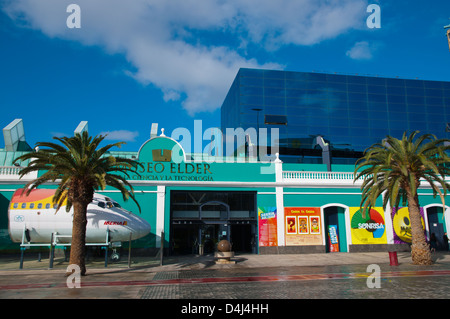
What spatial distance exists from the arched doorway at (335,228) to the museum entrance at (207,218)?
22.9ft

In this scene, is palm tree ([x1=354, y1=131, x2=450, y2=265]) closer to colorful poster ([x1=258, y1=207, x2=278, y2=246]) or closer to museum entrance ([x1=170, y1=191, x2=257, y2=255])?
colorful poster ([x1=258, y1=207, x2=278, y2=246])

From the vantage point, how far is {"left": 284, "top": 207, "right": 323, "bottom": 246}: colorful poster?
1211 inches

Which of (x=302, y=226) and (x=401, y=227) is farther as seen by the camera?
(x=401, y=227)

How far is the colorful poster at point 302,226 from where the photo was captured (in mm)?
30766

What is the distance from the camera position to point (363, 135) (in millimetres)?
57969

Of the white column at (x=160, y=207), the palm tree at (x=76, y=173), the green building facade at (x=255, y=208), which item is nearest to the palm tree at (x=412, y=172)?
the green building facade at (x=255, y=208)

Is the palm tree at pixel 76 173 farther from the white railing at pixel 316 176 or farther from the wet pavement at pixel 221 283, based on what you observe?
the white railing at pixel 316 176

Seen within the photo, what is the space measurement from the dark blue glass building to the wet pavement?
118ft

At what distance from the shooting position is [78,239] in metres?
18.3

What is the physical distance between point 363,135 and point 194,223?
129ft

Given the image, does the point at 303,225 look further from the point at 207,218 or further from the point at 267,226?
the point at 207,218

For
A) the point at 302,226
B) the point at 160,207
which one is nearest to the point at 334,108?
the point at 302,226

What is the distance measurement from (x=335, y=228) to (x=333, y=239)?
3.48ft
